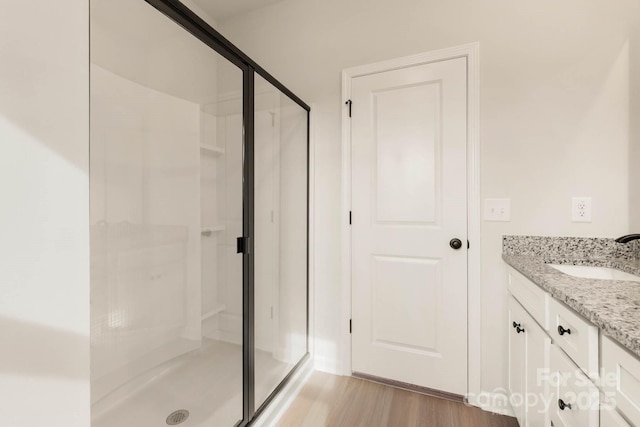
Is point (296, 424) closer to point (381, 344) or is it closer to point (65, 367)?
point (381, 344)

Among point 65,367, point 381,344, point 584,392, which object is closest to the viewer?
point 65,367

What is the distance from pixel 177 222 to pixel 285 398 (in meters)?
1.27

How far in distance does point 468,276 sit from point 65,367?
182 cm

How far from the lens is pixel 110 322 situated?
93 cm

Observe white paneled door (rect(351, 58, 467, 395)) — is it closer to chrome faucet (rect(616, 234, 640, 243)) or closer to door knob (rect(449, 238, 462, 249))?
door knob (rect(449, 238, 462, 249))

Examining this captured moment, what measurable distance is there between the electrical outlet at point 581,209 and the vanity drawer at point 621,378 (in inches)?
41.9

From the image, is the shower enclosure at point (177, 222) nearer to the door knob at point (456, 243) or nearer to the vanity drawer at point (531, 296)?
the door knob at point (456, 243)

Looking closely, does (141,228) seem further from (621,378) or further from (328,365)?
(328,365)

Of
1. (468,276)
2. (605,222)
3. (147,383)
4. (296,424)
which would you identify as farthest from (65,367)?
(605,222)

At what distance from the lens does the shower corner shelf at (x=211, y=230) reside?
1.23m

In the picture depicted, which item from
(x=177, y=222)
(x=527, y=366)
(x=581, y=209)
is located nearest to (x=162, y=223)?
(x=177, y=222)

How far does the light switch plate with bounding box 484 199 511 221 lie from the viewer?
163 centimetres

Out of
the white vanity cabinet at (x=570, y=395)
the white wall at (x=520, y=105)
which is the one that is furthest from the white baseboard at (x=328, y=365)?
the white vanity cabinet at (x=570, y=395)

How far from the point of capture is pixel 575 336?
0.85 m
